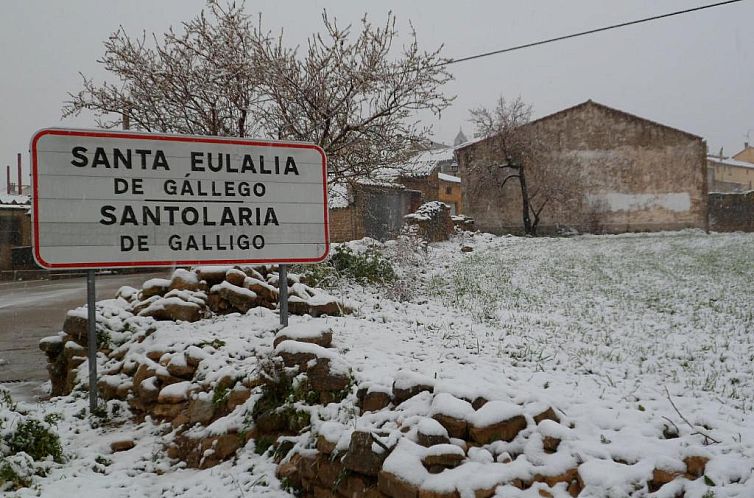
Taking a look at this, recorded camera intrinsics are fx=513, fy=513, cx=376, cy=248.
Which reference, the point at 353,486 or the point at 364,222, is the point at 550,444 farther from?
the point at 364,222

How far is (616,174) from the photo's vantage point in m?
31.2

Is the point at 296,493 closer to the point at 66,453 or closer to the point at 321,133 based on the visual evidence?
the point at 66,453

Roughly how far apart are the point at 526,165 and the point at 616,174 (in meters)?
5.32

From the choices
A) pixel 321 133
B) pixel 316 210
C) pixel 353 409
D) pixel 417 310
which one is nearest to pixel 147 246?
pixel 316 210

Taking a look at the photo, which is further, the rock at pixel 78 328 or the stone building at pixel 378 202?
the stone building at pixel 378 202

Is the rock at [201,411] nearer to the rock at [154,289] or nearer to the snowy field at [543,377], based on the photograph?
the snowy field at [543,377]

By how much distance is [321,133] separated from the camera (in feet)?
34.0

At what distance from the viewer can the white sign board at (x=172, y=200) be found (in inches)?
172

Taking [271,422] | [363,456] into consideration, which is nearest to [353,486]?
[363,456]

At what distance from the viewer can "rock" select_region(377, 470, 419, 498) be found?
2.76 metres

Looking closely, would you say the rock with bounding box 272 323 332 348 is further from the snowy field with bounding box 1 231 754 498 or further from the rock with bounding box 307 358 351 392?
the rock with bounding box 307 358 351 392

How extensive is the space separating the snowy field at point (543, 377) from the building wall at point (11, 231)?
26.2m

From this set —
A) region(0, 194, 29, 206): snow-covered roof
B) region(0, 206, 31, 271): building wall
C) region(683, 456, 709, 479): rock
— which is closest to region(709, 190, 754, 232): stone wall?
region(683, 456, 709, 479): rock

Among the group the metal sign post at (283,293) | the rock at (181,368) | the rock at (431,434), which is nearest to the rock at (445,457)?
the rock at (431,434)
